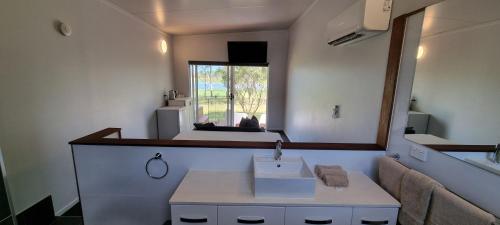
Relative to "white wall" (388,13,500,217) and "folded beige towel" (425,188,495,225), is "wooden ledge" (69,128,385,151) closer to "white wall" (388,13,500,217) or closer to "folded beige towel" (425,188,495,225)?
"white wall" (388,13,500,217)

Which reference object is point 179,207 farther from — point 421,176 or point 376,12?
point 376,12

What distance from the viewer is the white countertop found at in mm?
1187

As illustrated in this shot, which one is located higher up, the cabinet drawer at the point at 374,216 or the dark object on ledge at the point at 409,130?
the dark object on ledge at the point at 409,130

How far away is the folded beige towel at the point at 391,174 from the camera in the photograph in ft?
4.10

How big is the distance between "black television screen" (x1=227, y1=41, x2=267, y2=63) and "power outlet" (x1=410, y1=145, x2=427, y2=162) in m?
4.08

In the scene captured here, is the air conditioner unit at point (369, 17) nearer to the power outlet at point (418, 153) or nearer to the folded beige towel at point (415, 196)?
the power outlet at point (418, 153)

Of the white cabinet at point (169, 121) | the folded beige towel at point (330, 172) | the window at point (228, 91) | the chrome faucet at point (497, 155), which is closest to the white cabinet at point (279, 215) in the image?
the folded beige towel at point (330, 172)

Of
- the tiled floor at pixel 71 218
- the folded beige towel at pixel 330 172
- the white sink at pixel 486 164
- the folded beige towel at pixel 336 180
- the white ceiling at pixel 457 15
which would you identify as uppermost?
the white ceiling at pixel 457 15

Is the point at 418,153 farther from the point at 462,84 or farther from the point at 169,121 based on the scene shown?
the point at 169,121

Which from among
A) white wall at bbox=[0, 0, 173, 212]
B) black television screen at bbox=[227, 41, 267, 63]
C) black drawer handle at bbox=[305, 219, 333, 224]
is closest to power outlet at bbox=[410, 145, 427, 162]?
black drawer handle at bbox=[305, 219, 333, 224]

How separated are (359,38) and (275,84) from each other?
360 cm

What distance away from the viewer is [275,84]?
208 inches

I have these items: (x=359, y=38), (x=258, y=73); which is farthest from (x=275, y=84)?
(x=359, y=38)

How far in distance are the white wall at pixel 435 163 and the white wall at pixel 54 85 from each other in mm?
2929
